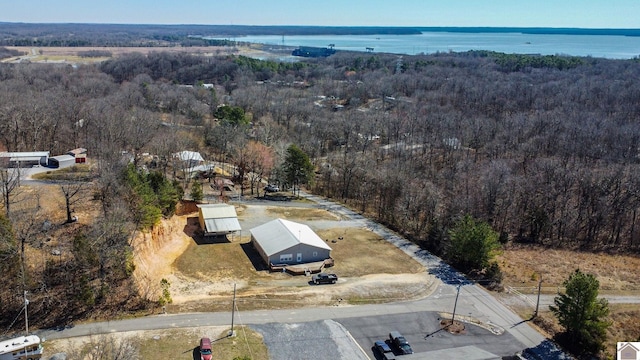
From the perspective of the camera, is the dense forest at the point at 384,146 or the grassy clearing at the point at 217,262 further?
the dense forest at the point at 384,146

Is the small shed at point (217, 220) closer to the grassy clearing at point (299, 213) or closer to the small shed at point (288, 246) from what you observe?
the small shed at point (288, 246)

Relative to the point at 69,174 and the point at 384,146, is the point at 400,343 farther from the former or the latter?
the point at 384,146

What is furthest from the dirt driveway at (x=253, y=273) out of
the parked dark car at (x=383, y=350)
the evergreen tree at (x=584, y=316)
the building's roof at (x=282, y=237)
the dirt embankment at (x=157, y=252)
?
the evergreen tree at (x=584, y=316)

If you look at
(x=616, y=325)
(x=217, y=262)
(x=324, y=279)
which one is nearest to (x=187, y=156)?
(x=217, y=262)

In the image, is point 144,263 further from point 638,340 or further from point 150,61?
point 150,61

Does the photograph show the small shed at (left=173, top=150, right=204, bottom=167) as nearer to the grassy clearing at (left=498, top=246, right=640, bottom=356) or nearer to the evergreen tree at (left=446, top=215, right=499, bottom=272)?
the evergreen tree at (left=446, top=215, right=499, bottom=272)

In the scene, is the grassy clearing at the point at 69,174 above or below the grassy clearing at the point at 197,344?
above

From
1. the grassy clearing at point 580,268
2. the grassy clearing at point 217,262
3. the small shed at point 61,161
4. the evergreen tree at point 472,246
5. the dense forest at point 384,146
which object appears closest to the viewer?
the grassy clearing at point 580,268
